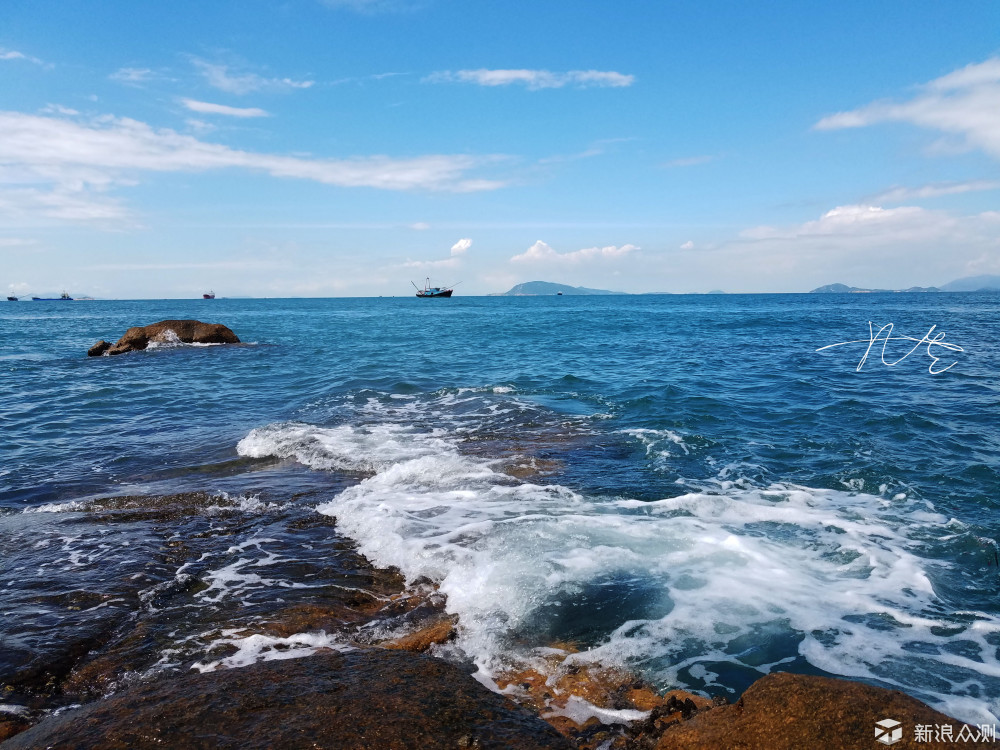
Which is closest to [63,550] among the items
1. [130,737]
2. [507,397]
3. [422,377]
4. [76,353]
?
[130,737]

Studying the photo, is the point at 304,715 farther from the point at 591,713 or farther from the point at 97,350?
the point at 97,350

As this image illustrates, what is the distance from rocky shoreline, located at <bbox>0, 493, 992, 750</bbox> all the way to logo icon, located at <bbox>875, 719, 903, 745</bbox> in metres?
0.03

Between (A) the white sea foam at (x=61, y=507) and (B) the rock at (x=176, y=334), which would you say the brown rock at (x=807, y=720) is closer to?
(A) the white sea foam at (x=61, y=507)

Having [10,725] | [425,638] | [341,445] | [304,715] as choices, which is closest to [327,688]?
[304,715]

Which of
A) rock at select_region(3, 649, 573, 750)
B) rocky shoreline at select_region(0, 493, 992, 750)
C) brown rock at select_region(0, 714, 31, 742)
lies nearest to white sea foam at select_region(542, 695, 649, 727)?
rocky shoreline at select_region(0, 493, 992, 750)

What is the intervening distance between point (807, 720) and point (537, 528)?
478 cm

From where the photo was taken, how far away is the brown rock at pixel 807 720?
3.18m

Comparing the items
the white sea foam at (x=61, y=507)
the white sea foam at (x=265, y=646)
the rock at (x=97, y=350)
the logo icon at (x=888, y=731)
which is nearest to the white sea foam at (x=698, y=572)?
the white sea foam at (x=265, y=646)

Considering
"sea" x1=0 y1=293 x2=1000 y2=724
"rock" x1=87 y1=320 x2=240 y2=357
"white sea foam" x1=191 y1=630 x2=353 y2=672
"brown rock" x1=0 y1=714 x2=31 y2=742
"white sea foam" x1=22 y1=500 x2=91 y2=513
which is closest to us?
"brown rock" x1=0 y1=714 x2=31 y2=742

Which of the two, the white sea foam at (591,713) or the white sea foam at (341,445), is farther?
the white sea foam at (341,445)

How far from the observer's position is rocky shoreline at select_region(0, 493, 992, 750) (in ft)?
10.7

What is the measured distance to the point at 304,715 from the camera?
3.39 m

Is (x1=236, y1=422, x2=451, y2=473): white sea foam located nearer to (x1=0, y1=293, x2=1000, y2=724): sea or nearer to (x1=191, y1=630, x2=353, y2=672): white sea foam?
(x1=0, y1=293, x2=1000, y2=724): sea

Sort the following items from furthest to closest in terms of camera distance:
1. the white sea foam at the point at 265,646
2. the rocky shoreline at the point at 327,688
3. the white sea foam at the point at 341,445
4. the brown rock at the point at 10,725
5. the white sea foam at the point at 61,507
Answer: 1. the white sea foam at the point at 341,445
2. the white sea foam at the point at 61,507
3. the white sea foam at the point at 265,646
4. the brown rock at the point at 10,725
5. the rocky shoreline at the point at 327,688
